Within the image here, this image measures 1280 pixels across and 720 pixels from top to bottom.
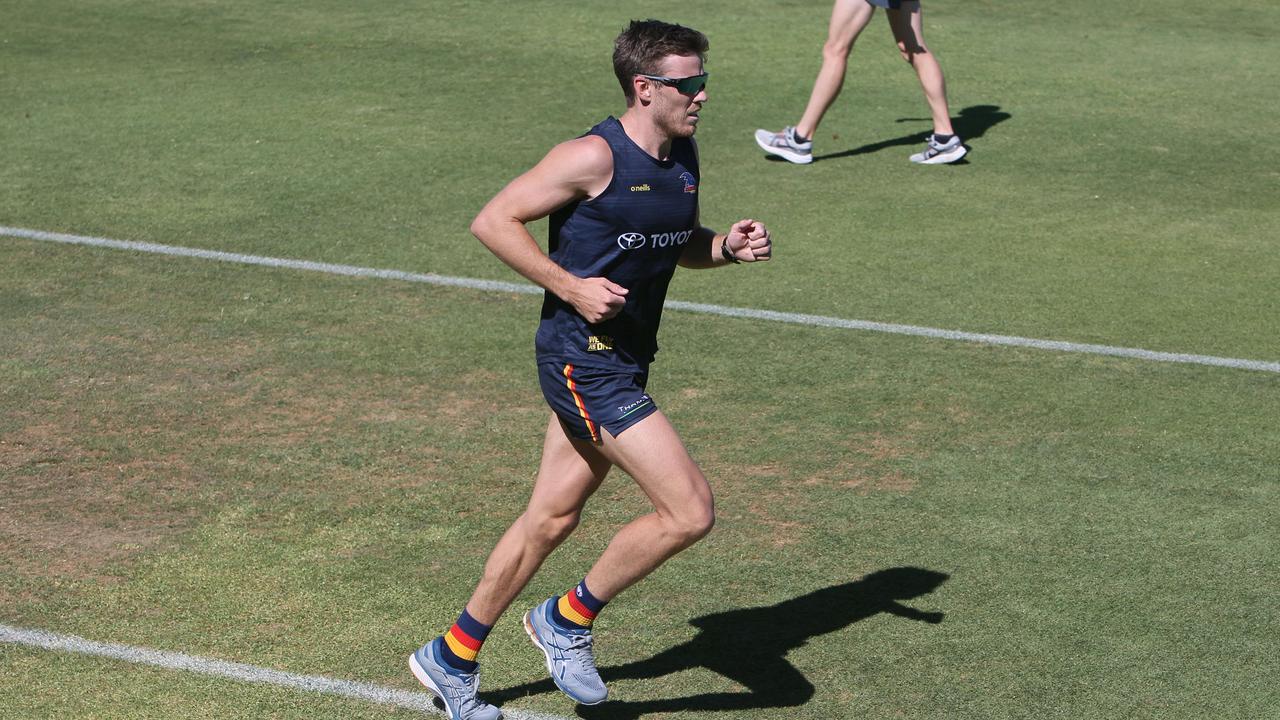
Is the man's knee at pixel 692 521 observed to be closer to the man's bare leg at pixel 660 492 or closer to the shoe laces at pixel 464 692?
the man's bare leg at pixel 660 492

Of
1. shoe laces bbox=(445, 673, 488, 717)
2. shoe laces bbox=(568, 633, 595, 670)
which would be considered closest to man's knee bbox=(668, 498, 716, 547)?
shoe laces bbox=(568, 633, 595, 670)

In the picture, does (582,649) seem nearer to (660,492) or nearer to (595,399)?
(660,492)

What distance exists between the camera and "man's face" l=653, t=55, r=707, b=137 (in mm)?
5113

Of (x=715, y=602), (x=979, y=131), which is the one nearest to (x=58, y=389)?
(x=715, y=602)

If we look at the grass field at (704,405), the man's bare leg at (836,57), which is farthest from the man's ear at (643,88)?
the man's bare leg at (836,57)

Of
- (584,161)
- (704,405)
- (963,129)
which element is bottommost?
(963,129)

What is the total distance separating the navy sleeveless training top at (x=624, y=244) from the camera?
5.17 metres

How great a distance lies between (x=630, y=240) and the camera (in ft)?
17.1

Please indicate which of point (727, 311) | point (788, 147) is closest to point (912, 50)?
point (788, 147)

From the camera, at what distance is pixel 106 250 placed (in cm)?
1043

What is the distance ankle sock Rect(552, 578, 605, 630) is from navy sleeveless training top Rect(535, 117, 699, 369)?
0.73 m

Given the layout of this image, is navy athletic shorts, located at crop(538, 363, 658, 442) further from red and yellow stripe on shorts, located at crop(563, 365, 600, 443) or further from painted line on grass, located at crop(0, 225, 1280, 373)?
painted line on grass, located at crop(0, 225, 1280, 373)

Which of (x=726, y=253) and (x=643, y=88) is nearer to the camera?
(x=643, y=88)

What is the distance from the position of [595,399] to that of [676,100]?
94 centimetres
